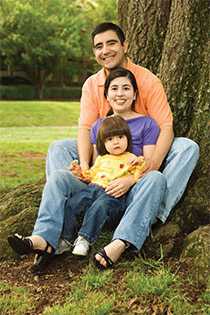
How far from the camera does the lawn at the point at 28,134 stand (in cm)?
1069

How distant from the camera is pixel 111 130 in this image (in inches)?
177

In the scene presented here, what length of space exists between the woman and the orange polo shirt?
10 centimetres

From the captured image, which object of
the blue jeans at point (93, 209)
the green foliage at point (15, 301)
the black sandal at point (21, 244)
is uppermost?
the blue jeans at point (93, 209)

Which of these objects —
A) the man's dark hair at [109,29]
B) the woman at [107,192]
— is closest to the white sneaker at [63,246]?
the woman at [107,192]

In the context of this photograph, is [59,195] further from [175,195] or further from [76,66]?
[76,66]

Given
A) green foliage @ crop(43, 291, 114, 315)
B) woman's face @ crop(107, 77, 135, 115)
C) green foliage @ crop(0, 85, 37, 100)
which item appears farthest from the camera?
green foliage @ crop(0, 85, 37, 100)

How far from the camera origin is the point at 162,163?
4617 mm

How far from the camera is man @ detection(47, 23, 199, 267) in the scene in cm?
408

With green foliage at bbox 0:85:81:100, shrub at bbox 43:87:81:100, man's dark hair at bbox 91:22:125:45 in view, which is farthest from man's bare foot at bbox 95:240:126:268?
shrub at bbox 43:87:81:100

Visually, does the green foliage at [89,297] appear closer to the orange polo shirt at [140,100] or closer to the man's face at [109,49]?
the orange polo shirt at [140,100]

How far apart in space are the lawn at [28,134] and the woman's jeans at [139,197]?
14.1ft

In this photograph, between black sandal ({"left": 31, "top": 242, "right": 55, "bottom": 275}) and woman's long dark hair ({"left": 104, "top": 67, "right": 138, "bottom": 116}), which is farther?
woman's long dark hair ({"left": 104, "top": 67, "right": 138, "bottom": 116})

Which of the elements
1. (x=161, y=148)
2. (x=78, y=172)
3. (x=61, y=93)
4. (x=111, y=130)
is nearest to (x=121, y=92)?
(x=111, y=130)

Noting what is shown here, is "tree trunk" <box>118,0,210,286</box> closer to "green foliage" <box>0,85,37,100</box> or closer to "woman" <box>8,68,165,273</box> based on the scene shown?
"woman" <box>8,68,165,273</box>
